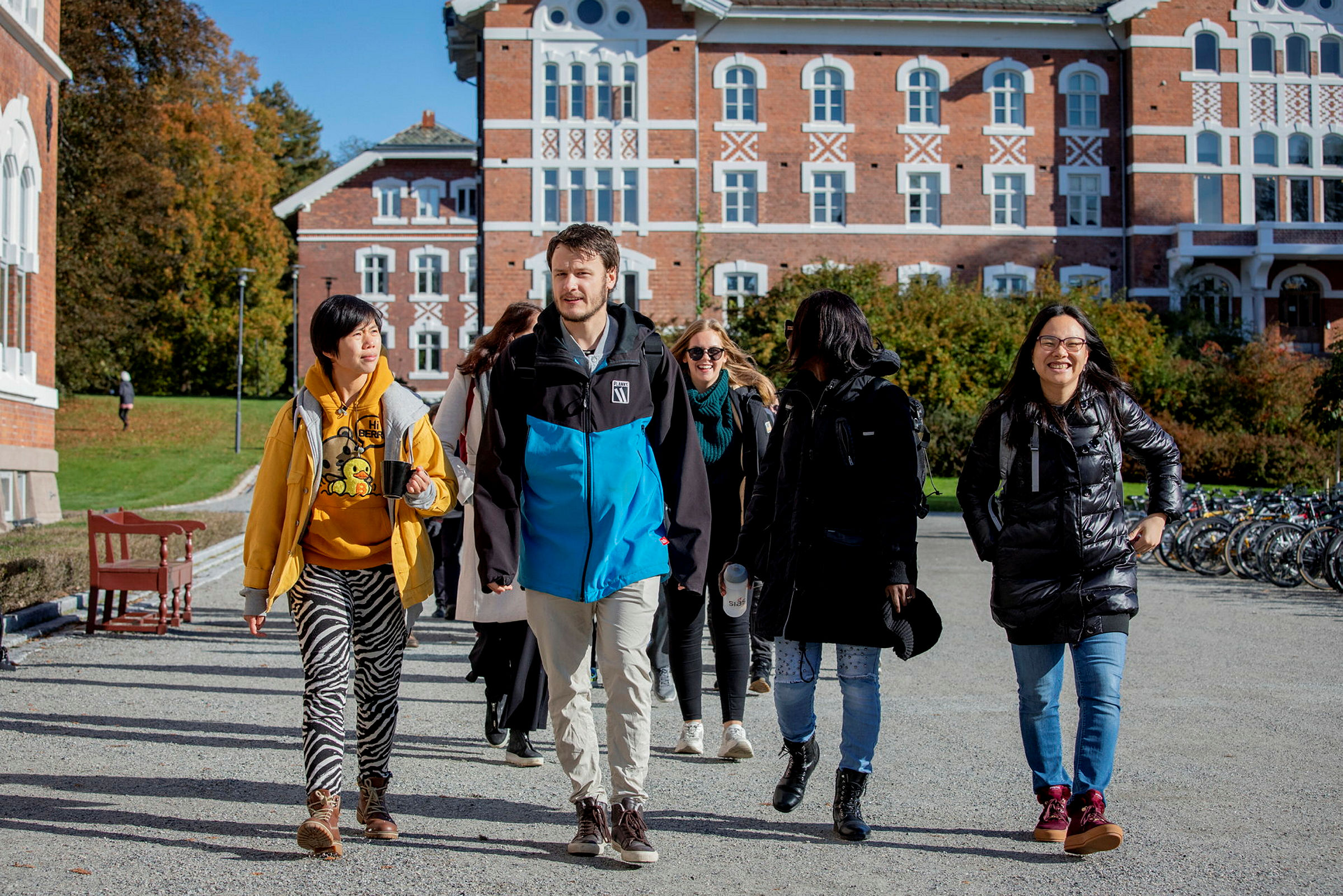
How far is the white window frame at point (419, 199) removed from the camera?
6238 centimetres

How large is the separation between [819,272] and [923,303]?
3920mm

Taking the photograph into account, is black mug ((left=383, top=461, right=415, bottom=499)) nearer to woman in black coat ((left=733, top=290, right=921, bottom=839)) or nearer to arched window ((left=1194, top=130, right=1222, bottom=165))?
woman in black coat ((left=733, top=290, right=921, bottom=839))

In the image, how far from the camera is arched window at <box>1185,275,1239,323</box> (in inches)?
1855

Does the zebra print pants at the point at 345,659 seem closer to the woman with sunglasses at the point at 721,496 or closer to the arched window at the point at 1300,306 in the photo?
the woman with sunglasses at the point at 721,496

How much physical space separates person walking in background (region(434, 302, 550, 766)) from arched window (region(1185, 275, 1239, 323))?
147 feet

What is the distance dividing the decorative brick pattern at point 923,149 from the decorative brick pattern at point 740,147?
212 inches

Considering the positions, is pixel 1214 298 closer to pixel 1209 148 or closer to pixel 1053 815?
pixel 1209 148

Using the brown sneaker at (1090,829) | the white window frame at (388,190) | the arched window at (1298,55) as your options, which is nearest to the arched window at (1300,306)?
the arched window at (1298,55)

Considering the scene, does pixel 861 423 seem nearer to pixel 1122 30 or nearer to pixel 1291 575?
pixel 1291 575

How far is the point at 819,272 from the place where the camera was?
44281 millimetres

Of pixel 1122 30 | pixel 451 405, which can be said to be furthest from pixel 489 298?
pixel 451 405

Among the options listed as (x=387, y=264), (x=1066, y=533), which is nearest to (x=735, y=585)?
(x=1066, y=533)

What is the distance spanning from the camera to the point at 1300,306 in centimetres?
4900

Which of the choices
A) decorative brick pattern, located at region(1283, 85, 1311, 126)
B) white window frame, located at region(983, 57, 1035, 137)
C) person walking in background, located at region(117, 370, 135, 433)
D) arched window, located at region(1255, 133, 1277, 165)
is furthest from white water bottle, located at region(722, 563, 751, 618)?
decorative brick pattern, located at region(1283, 85, 1311, 126)
